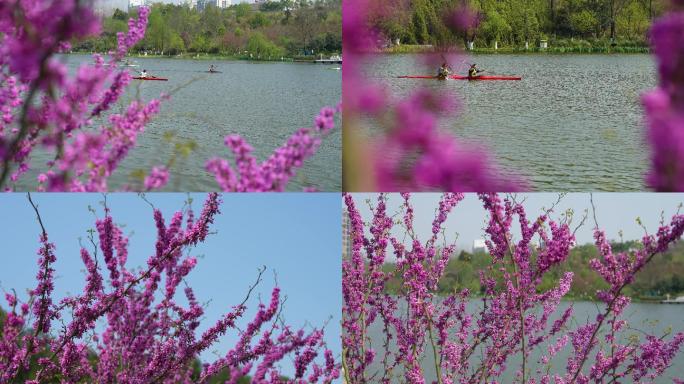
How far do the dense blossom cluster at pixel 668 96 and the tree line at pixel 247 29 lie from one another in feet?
29.7

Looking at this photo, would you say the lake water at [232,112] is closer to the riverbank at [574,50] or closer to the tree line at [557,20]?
the tree line at [557,20]

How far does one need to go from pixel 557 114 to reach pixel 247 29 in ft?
22.0

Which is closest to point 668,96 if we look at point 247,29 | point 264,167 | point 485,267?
point 264,167

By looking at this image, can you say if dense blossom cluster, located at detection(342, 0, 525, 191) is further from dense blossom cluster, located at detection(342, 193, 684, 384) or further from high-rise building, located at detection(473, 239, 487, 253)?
high-rise building, located at detection(473, 239, 487, 253)

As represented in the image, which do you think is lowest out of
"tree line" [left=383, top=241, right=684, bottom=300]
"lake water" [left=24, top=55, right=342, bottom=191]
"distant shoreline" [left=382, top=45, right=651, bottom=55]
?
"tree line" [left=383, top=241, right=684, bottom=300]

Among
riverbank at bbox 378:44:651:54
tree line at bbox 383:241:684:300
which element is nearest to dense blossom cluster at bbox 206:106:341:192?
tree line at bbox 383:241:684:300

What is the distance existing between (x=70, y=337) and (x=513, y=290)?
2935 millimetres

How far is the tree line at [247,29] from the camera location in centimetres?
1177

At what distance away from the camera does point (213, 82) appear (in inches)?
764

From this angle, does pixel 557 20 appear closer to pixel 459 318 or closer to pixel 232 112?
pixel 232 112

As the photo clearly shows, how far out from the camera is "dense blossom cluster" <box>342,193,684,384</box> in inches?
205

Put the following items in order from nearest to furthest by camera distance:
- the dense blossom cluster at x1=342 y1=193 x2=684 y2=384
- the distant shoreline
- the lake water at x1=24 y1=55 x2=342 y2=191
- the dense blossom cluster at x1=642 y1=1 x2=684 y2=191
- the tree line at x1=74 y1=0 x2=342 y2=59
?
1. the dense blossom cluster at x1=642 y1=1 x2=684 y2=191
2. the dense blossom cluster at x1=342 y1=193 x2=684 y2=384
3. the lake water at x1=24 y1=55 x2=342 y2=191
4. the tree line at x1=74 y1=0 x2=342 y2=59
5. the distant shoreline

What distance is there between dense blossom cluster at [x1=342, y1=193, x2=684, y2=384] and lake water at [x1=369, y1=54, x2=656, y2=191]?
2.76 m

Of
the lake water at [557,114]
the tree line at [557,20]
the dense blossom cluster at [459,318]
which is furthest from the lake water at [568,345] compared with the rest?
the tree line at [557,20]
